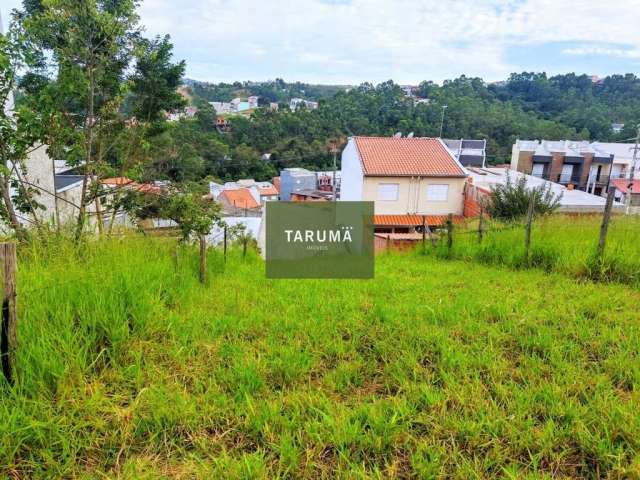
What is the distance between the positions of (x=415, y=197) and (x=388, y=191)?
1366 millimetres

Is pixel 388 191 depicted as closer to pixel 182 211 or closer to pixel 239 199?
pixel 182 211

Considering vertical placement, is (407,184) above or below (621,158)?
below

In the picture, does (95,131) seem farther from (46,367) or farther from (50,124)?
(46,367)

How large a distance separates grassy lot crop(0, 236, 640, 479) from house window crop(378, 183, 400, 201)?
1505 cm

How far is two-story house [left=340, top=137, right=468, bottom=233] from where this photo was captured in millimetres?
18594

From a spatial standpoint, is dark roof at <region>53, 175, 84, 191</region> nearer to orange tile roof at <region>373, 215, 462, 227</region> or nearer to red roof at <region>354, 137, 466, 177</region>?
red roof at <region>354, 137, 466, 177</region>

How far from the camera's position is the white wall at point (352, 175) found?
19.2 meters

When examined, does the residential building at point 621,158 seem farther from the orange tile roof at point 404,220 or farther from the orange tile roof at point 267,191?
the orange tile roof at point 267,191

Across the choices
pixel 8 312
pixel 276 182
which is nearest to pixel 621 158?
pixel 276 182

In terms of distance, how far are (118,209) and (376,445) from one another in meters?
4.90

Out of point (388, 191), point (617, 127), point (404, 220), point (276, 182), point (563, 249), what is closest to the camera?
point (563, 249)

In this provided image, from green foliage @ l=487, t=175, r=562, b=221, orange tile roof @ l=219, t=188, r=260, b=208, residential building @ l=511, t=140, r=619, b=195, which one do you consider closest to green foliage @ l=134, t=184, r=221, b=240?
green foliage @ l=487, t=175, r=562, b=221

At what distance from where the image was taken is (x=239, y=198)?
31.8 m

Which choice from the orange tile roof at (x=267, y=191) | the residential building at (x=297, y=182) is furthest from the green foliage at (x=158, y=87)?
the residential building at (x=297, y=182)
